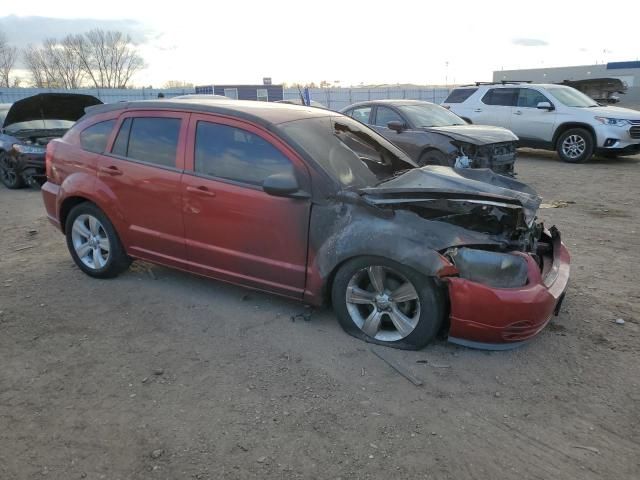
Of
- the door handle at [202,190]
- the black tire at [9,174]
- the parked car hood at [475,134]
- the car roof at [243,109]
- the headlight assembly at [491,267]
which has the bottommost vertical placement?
the black tire at [9,174]

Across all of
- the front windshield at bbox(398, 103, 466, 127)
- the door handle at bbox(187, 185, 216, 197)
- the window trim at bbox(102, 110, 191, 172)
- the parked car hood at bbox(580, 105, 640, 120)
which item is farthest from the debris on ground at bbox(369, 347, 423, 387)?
the parked car hood at bbox(580, 105, 640, 120)

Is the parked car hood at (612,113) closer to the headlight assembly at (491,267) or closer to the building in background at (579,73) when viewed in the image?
the headlight assembly at (491,267)

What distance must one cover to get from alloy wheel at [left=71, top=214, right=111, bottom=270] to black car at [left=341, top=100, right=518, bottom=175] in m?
5.17

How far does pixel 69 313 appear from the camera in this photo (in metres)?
4.24

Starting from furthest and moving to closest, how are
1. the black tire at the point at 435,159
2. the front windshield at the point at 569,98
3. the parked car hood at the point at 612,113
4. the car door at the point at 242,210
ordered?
the front windshield at the point at 569,98 → the parked car hood at the point at 612,113 → the black tire at the point at 435,159 → the car door at the point at 242,210

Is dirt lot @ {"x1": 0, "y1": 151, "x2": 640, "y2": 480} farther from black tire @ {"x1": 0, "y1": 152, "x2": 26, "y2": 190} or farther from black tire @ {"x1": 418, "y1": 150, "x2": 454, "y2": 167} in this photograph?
black tire @ {"x1": 0, "y1": 152, "x2": 26, "y2": 190}

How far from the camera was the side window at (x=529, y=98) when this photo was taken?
40.2 ft

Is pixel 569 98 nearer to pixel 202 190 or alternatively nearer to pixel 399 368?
pixel 202 190

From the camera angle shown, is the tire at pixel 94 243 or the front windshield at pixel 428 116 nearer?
the tire at pixel 94 243

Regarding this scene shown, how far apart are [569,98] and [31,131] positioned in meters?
11.8

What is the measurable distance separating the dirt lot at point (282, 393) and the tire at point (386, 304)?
130 mm

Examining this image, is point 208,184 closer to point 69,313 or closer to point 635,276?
point 69,313

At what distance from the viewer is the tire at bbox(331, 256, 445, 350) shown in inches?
131

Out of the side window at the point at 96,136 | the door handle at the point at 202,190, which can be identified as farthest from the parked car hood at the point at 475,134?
the side window at the point at 96,136
